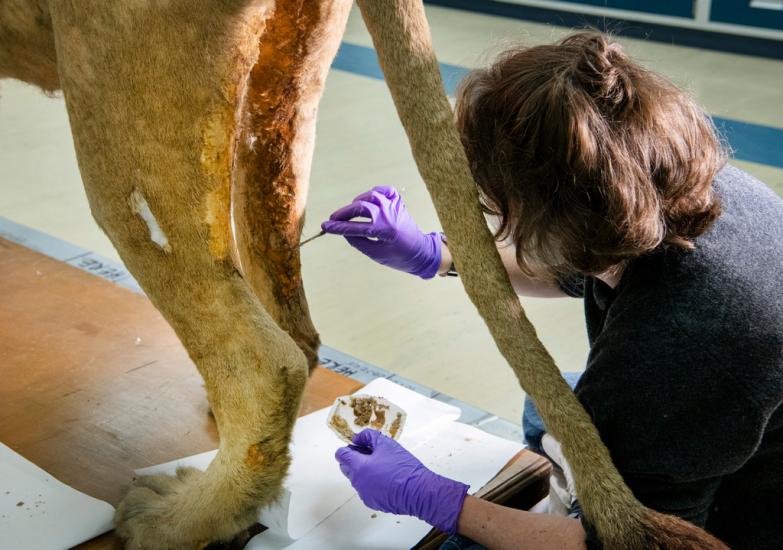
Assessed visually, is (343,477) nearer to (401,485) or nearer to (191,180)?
(401,485)

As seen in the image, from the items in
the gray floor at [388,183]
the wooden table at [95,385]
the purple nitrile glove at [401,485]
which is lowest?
the gray floor at [388,183]

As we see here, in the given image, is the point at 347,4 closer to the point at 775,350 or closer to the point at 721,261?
the point at 721,261

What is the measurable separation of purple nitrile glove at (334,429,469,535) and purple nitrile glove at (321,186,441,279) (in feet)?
1.55

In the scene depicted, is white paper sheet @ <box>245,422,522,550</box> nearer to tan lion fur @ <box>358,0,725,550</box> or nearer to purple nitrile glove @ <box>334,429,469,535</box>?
purple nitrile glove @ <box>334,429,469,535</box>

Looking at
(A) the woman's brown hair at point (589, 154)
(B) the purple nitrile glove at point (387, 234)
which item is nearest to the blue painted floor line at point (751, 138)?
(B) the purple nitrile glove at point (387, 234)

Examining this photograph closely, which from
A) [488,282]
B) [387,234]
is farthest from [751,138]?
[488,282]

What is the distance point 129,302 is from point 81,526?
3.39 ft

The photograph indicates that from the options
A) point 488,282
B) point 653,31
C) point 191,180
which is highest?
point 191,180

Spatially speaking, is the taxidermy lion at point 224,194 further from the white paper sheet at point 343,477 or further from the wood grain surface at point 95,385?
the wood grain surface at point 95,385

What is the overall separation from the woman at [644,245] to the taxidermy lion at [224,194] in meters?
0.15

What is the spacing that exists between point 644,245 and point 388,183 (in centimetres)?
287

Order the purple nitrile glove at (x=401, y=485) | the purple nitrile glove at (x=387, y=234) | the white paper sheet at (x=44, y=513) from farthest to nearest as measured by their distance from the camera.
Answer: the purple nitrile glove at (x=387, y=234), the white paper sheet at (x=44, y=513), the purple nitrile glove at (x=401, y=485)

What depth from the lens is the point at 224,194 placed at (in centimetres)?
171

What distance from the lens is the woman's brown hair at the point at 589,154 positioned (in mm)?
1603
